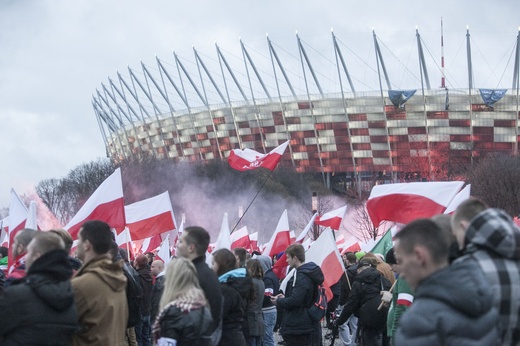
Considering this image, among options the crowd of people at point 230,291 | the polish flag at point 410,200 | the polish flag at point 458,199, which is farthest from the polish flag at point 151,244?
the crowd of people at point 230,291

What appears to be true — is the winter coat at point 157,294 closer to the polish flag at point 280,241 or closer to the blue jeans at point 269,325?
the blue jeans at point 269,325

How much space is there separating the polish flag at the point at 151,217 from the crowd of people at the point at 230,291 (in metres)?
5.19

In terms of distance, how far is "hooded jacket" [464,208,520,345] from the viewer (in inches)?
151

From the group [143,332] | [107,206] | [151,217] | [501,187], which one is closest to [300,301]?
[107,206]

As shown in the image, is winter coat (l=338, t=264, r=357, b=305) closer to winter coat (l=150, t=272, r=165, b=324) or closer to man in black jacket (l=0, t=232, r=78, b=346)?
winter coat (l=150, t=272, r=165, b=324)

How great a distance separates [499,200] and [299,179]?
158 ft

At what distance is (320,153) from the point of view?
96500 mm

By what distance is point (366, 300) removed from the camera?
29.6ft

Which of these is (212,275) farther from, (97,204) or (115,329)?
(97,204)

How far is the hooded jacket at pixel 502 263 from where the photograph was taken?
383 cm

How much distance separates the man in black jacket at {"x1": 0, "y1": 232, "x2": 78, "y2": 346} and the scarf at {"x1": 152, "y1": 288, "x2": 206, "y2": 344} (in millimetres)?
551

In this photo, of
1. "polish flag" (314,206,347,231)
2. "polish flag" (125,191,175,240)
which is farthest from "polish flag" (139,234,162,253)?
"polish flag" (125,191,175,240)

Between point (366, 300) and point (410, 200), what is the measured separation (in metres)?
2.13

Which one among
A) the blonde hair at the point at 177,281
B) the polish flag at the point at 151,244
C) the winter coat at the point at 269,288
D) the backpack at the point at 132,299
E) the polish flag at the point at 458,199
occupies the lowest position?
the polish flag at the point at 151,244
